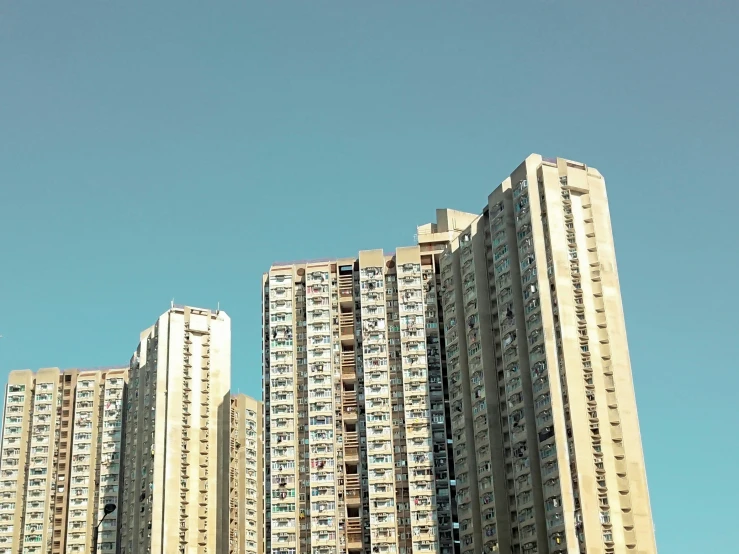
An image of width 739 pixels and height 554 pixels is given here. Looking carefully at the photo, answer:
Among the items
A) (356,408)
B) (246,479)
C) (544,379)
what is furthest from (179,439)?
(544,379)

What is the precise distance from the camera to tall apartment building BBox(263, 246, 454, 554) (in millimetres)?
102062

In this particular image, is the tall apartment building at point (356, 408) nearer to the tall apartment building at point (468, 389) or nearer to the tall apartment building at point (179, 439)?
the tall apartment building at point (468, 389)

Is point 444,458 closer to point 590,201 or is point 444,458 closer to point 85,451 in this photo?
point 590,201

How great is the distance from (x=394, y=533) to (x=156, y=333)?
41807mm

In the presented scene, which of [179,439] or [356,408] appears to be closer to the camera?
[356,408]

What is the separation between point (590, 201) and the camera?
96.5m

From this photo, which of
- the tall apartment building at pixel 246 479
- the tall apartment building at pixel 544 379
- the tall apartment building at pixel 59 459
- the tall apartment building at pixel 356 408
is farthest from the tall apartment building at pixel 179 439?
the tall apartment building at pixel 544 379

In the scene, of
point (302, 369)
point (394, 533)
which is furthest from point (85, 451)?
point (394, 533)

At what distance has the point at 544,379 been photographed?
8788cm

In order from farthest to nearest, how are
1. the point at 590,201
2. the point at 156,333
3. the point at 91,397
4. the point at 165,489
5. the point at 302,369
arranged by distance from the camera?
the point at 91,397 → the point at 156,333 → the point at 165,489 → the point at 302,369 → the point at 590,201

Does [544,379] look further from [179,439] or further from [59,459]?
[59,459]

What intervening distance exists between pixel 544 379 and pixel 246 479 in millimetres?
52071

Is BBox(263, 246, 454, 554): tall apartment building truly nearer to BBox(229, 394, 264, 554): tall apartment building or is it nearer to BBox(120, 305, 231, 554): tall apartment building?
BBox(120, 305, 231, 554): tall apartment building

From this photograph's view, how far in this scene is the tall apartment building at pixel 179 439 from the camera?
119 m
